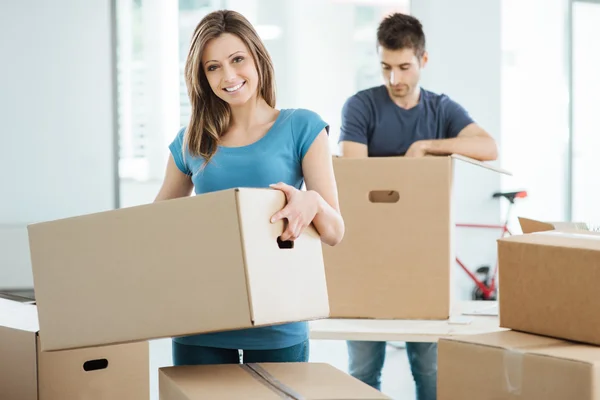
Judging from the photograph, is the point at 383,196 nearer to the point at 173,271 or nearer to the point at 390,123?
the point at 390,123

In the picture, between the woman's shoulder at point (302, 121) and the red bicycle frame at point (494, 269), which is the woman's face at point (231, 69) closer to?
the woman's shoulder at point (302, 121)

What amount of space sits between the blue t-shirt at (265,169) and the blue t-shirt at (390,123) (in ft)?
3.01

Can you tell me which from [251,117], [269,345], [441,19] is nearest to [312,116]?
[251,117]

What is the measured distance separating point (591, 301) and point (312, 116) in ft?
1.97

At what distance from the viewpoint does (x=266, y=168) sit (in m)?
1.42

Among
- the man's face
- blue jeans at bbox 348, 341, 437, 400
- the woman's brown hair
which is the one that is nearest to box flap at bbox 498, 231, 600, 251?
the woman's brown hair

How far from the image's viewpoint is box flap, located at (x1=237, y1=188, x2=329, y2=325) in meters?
1.15

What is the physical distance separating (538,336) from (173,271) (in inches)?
26.7

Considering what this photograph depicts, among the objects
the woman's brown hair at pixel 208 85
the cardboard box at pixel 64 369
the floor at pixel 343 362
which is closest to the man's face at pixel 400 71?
the woman's brown hair at pixel 208 85

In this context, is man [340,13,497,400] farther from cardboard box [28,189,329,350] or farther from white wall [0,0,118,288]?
white wall [0,0,118,288]

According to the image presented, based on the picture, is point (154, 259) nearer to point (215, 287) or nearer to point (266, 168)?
point (215, 287)

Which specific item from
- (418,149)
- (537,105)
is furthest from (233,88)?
(537,105)

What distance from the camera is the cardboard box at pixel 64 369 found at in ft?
4.80

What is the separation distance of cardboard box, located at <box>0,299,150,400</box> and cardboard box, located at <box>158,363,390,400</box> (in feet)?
0.87
